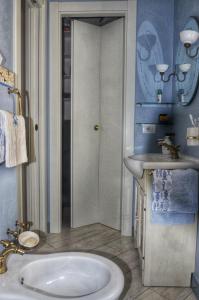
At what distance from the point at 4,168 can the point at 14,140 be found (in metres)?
0.17

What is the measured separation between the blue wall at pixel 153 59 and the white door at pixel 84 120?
1.83 feet

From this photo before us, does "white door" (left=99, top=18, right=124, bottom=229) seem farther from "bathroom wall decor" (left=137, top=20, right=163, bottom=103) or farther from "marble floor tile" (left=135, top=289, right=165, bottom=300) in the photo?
"marble floor tile" (left=135, top=289, right=165, bottom=300)

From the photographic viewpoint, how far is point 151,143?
8.99 ft

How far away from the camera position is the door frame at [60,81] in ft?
8.63

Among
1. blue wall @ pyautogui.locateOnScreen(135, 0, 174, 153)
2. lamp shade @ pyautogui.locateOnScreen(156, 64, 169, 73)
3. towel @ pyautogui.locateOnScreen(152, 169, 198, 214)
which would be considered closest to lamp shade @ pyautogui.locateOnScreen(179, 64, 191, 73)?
lamp shade @ pyautogui.locateOnScreen(156, 64, 169, 73)

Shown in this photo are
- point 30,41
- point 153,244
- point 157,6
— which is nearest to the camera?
point 153,244

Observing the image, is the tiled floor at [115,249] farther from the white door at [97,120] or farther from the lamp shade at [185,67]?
the lamp shade at [185,67]

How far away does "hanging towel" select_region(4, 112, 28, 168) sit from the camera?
1439 mm

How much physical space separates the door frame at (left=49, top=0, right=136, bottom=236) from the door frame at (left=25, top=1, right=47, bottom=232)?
10 cm

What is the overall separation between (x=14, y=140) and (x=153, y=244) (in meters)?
1.16

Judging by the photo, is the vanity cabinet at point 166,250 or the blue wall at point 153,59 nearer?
the vanity cabinet at point 166,250

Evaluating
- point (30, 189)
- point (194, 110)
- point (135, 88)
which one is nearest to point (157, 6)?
point (135, 88)

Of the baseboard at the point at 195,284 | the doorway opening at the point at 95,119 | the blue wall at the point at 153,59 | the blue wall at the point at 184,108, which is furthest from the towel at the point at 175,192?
the doorway opening at the point at 95,119

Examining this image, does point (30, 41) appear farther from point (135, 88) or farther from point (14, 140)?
point (14, 140)
